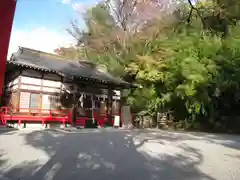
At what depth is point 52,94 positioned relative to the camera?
1934cm

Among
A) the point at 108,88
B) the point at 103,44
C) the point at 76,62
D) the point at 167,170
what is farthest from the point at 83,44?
the point at 167,170

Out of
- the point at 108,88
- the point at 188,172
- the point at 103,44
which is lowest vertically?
the point at 188,172

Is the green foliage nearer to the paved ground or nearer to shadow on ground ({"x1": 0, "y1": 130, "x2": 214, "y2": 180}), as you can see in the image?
the paved ground

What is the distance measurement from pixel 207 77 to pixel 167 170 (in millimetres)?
12741

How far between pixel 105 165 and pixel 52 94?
1334 cm

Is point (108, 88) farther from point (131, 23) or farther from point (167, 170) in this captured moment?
point (167, 170)

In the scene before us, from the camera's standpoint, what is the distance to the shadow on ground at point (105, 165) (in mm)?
5805

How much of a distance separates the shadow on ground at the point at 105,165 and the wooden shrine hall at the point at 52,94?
29.3ft

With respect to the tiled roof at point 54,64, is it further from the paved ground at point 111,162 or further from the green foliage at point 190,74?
the paved ground at point 111,162

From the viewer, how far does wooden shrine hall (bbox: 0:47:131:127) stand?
58.2ft

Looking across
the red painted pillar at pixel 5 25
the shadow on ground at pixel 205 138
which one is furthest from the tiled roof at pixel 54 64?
the red painted pillar at pixel 5 25

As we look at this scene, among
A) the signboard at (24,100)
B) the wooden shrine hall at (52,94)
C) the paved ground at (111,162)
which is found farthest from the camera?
the signboard at (24,100)

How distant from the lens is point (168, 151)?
925 centimetres

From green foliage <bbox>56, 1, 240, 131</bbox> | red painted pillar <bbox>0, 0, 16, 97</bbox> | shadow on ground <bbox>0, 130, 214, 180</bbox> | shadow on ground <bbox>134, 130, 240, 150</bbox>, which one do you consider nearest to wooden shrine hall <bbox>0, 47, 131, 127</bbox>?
green foliage <bbox>56, 1, 240, 131</bbox>
